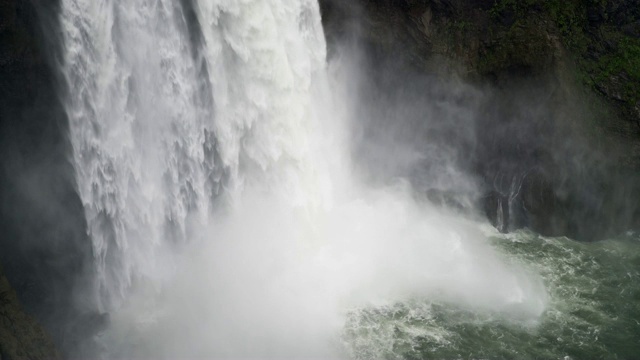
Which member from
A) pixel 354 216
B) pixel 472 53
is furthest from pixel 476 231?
pixel 472 53

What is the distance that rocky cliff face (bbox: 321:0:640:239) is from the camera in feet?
77.9

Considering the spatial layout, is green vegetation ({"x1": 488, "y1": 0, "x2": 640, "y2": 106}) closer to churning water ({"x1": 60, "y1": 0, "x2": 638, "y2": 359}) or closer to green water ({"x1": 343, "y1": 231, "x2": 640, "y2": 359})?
churning water ({"x1": 60, "y1": 0, "x2": 638, "y2": 359})

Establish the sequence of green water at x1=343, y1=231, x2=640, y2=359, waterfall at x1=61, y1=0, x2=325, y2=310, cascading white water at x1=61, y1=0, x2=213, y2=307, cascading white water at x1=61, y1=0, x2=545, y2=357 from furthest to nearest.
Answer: green water at x1=343, y1=231, x2=640, y2=359, cascading white water at x1=61, y1=0, x2=545, y2=357, waterfall at x1=61, y1=0, x2=325, y2=310, cascading white water at x1=61, y1=0, x2=213, y2=307

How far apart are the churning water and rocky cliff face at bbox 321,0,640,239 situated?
1.69m

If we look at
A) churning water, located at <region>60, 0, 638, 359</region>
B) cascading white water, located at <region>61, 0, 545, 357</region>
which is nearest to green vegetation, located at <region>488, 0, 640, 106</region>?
churning water, located at <region>60, 0, 638, 359</region>

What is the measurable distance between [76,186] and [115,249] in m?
2.44

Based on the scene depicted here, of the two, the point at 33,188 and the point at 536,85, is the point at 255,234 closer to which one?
the point at 33,188

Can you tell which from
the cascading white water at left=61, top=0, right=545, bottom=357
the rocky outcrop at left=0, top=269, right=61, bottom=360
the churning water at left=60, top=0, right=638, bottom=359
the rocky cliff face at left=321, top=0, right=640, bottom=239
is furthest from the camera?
the rocky cliff face at left=321, top=0, right=640, bottom=239

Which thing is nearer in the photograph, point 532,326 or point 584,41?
point 532,326

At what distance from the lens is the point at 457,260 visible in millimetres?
21938

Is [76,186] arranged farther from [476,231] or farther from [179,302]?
[476,231]

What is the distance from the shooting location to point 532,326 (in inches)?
757

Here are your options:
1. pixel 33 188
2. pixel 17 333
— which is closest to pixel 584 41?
pixel 33 188

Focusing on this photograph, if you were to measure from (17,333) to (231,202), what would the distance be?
7867mm
